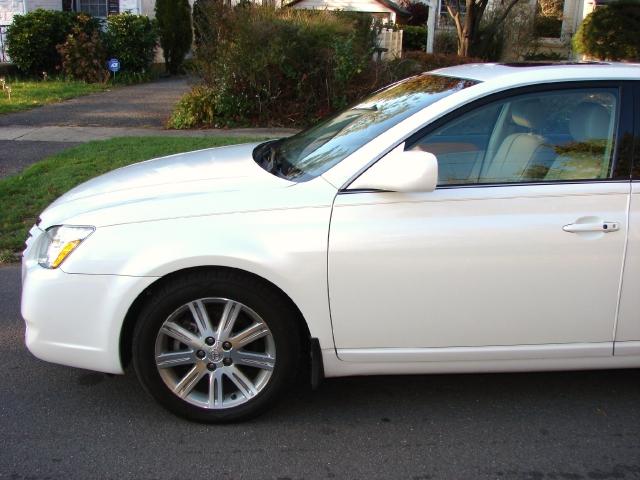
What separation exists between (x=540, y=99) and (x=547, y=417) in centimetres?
163

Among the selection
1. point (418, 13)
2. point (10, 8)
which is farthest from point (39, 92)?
point (418, 13)

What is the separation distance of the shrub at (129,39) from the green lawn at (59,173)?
31.3 feet

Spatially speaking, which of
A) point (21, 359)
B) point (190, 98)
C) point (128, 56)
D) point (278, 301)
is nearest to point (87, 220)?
point (278, 301)

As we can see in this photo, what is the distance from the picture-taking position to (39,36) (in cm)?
1823

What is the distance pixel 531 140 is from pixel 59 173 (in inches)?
251

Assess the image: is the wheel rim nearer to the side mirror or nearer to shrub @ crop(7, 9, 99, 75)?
the side mirror

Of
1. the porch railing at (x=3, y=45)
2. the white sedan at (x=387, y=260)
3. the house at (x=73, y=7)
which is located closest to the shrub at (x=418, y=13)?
the house at (x=73, y=7)

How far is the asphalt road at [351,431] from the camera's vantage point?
10.1 feet

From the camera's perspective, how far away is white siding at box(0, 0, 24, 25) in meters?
19.5

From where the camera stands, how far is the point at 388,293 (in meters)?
3.18

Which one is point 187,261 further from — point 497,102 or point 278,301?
point 497,102

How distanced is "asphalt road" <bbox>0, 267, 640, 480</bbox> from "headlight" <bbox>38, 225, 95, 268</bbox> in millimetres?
834

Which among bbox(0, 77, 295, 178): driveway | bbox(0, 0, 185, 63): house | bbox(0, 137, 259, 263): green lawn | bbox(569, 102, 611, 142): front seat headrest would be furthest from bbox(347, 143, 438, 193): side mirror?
bbox(0, 0, 185, 63): house

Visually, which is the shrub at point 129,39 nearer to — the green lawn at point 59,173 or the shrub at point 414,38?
the green lawn at point 59,173
